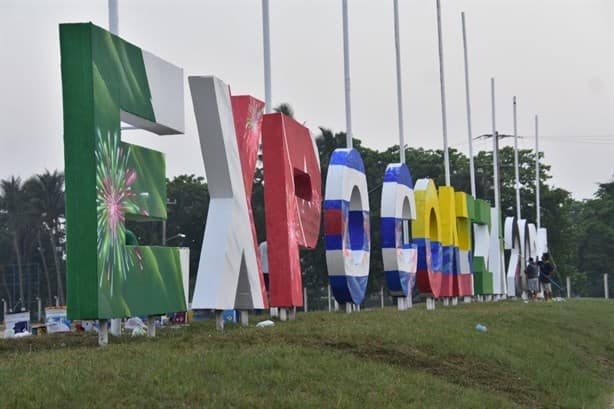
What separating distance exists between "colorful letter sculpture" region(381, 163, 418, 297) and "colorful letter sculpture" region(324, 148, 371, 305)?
152 cm

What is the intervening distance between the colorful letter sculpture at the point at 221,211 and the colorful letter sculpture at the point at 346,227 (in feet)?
14.0

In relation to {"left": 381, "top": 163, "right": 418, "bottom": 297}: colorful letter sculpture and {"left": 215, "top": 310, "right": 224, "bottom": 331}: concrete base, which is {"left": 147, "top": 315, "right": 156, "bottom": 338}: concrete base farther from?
{"left": 381, "top": 163, "right": 418, "bottom": 297}: colorful letter sculpture

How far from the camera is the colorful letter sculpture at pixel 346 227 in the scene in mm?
22906

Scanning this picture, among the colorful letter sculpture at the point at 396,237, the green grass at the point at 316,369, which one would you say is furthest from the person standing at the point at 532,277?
the green grass at the point at 316,369

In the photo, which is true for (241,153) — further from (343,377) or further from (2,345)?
(343,377)

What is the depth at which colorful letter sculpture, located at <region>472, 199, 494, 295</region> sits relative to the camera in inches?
1491

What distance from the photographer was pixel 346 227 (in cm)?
2348

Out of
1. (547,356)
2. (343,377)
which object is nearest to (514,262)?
(547,356)

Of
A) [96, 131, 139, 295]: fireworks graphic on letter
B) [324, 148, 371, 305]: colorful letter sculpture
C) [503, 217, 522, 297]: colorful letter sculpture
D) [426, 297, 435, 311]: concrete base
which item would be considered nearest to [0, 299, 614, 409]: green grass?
[96, 131, 139, 295]: fireworks graphic on letter

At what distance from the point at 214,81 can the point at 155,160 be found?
5.90 feet

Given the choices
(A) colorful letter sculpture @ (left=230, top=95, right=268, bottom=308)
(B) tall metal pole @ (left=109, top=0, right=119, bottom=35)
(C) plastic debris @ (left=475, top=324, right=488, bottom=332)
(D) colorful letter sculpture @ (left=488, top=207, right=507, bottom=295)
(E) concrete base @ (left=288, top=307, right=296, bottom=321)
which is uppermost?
(B) tall metal pole @ (left=109, top=0, right=119, bottom=35)

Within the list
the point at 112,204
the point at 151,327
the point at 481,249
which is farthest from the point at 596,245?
the point at 112,204

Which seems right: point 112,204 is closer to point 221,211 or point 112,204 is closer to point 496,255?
point 221,211

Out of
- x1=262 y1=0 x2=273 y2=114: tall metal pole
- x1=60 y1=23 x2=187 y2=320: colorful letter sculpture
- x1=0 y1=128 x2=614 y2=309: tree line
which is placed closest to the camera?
x1=60 y1=23 x2=187 y2=320: colorful letter sculpture
